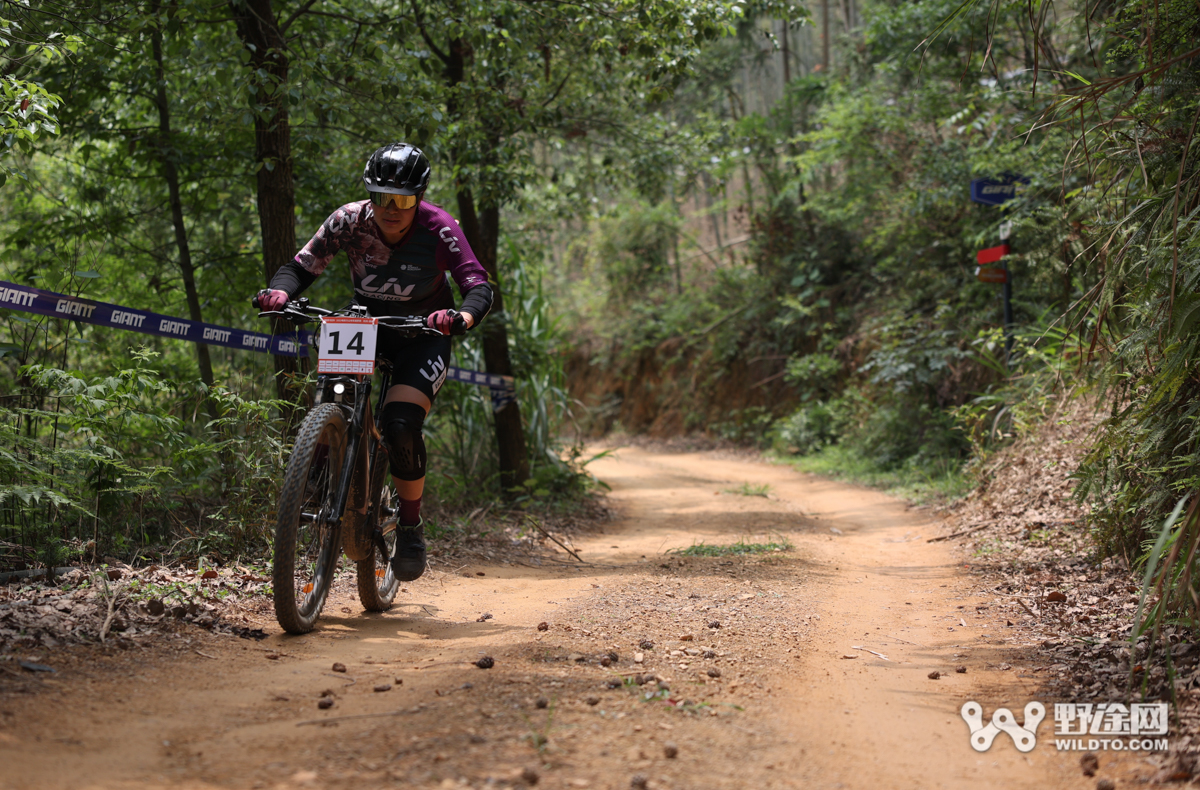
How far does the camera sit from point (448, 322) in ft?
12.0

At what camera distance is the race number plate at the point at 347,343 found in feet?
11.5

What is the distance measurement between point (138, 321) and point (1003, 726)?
4.67m

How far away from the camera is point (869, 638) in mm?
3861

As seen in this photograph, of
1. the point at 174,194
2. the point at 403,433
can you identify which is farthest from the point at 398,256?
the point at 174,194

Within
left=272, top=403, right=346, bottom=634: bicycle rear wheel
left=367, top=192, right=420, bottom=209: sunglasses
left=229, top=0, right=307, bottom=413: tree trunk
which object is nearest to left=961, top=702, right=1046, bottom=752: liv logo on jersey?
left=272, top=403, right=346, bottom=634: bicycle rear wheel

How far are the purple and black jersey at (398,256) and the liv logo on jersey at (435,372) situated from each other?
355mm

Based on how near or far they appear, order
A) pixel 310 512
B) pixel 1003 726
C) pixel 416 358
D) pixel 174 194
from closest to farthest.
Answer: pixel 1003 726, pixel 310 512, pixel 416 358, pixel 174 194

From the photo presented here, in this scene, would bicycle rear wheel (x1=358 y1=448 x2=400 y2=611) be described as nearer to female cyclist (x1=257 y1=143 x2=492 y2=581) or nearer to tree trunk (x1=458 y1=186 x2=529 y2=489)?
female cyclist (x1=257 y1=143 x2=492 y2=581)

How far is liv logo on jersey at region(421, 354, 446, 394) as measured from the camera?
3.96 m

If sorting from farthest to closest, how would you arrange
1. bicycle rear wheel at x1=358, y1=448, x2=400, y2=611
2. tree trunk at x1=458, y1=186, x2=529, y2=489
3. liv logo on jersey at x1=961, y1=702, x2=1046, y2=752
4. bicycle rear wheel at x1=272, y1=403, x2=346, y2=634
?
1. tree trunk at x1=458, y1=186, x2=529, y2=489
2. bicycle rear wheel at x1=358, y1=448, x2=400, y2=611
3. bicycle rear wheel at x1=272, y1=403, x2=346, y2=634
4. liv logo on jersey at x1=961, y1=702, x2=1046, y2=752

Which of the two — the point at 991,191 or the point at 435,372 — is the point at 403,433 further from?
the point at 991,191

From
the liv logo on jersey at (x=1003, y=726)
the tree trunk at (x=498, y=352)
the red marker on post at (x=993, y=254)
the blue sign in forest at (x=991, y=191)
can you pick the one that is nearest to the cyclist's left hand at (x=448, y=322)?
the liv logo on jersey at (x=1003, y=726)

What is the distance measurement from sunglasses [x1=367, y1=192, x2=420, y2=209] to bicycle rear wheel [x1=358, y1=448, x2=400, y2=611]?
3.72ft

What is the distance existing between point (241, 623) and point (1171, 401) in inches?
175
